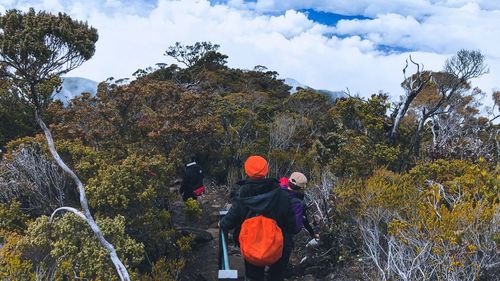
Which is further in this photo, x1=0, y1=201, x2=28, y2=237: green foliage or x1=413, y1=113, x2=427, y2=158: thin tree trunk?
x1=413, y1=113, x2=427, y2=158: thin tree trunk

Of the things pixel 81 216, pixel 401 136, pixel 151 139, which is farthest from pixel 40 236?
pixel 401 136

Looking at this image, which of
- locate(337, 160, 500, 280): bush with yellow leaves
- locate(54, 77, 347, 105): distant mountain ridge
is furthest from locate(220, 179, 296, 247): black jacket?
locate(54, 77, 347, 105): distant mountain ridge

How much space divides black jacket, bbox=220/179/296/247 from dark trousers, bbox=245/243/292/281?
279 millimetres

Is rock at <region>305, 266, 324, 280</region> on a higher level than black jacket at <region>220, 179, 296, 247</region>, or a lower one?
lower

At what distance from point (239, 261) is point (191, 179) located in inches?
94.0

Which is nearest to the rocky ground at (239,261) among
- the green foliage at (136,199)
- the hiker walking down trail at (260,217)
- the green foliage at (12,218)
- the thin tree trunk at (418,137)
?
the green foliage at (136,199)

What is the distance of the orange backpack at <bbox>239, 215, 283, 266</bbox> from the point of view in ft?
11.5

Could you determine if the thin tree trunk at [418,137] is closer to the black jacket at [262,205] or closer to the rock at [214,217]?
the rock at [214,217]

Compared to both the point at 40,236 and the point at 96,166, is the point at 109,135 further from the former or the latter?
the point at 40,236

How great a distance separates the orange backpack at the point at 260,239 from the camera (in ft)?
11.5

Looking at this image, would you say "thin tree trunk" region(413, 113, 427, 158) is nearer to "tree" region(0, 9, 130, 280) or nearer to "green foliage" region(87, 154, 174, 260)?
"green foliage" region(87, 154, 174, 260)

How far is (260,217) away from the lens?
3.52 m

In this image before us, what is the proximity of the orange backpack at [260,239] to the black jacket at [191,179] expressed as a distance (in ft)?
13.3

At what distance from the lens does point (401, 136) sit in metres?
8.12
